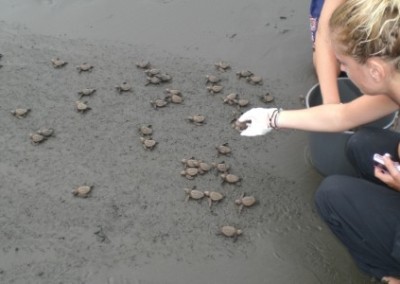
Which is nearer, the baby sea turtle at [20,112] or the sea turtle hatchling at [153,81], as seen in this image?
the baby sea turtle at [20,112]

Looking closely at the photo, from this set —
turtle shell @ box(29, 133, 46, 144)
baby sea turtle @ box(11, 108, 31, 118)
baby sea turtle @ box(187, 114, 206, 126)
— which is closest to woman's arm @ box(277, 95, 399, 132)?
baby sea turtle @ box(187, 114, 206, 126)

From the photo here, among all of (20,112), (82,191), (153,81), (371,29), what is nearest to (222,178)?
(82,191)

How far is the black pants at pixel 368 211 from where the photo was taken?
5.71 ft

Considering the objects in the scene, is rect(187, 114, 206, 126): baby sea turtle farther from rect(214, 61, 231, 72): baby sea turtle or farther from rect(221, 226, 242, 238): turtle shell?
rect(221, 226, 242, 238): turtle shell

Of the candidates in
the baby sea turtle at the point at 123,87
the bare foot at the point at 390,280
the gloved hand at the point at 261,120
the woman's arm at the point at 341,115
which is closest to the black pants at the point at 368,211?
the bare foot at the point at 390,280

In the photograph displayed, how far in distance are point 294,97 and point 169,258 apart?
4.85ft

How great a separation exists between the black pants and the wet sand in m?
0.22

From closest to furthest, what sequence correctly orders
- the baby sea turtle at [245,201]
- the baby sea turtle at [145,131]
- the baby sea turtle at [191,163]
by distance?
the baby sea turtle at [245,201] → the baby sea turtle at [191,163] → the baby sea turtle at [145,131]

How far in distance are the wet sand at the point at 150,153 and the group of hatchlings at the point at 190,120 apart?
4cm

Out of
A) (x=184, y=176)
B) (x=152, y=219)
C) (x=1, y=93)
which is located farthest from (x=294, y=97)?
(x=1, y=93)

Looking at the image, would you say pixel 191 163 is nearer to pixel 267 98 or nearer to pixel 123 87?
pixel 267 98

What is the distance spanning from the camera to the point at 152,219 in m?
2.34

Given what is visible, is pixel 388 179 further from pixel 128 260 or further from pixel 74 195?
pixel 74 195

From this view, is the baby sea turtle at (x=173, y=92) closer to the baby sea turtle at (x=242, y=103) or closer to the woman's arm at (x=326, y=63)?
the baby sea turtle at (x=242, y=103)
